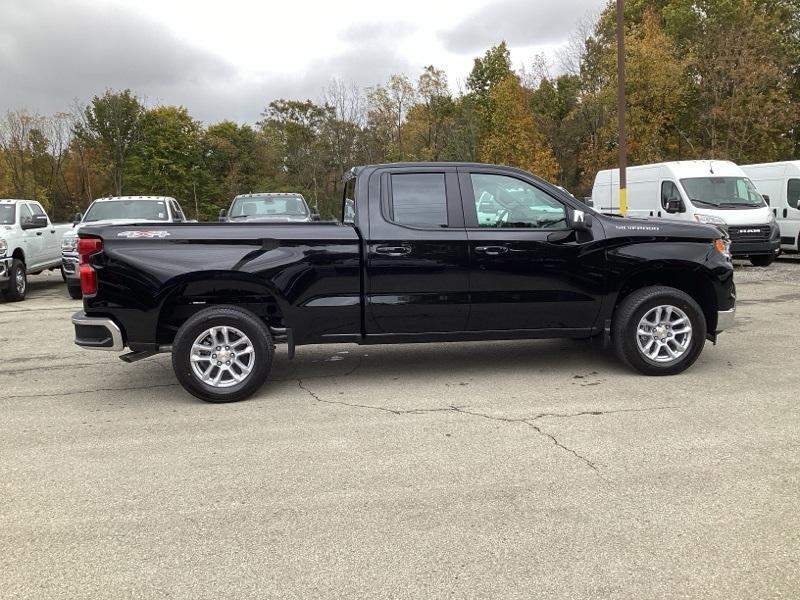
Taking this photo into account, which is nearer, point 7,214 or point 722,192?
point 7,214

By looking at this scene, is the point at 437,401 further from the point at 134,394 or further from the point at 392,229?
the point at 134,394

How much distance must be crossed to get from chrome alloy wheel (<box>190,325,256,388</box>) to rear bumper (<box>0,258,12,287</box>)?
29.8 ft

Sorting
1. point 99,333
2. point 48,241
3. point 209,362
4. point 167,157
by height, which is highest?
point 167,157

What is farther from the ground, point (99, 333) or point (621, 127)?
point (621, 127)

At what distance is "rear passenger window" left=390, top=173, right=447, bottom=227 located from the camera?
5.79m

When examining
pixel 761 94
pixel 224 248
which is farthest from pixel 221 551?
pixel 761 94

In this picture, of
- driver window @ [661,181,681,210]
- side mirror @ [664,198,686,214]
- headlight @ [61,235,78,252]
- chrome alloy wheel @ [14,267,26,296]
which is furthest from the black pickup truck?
driver window @ [661,181,681,210]

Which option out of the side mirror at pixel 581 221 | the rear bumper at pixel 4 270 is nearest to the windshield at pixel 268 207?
the rear bumper at pixel 4 270

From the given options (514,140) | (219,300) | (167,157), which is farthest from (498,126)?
(219,300)

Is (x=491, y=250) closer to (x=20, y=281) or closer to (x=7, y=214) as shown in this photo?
(x=20, y=281)

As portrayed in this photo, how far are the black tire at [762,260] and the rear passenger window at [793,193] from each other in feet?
5.30

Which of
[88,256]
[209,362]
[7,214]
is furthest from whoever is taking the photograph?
[7,214]

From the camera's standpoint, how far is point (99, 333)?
17.7 ft

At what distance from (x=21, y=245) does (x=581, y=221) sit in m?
11.6
